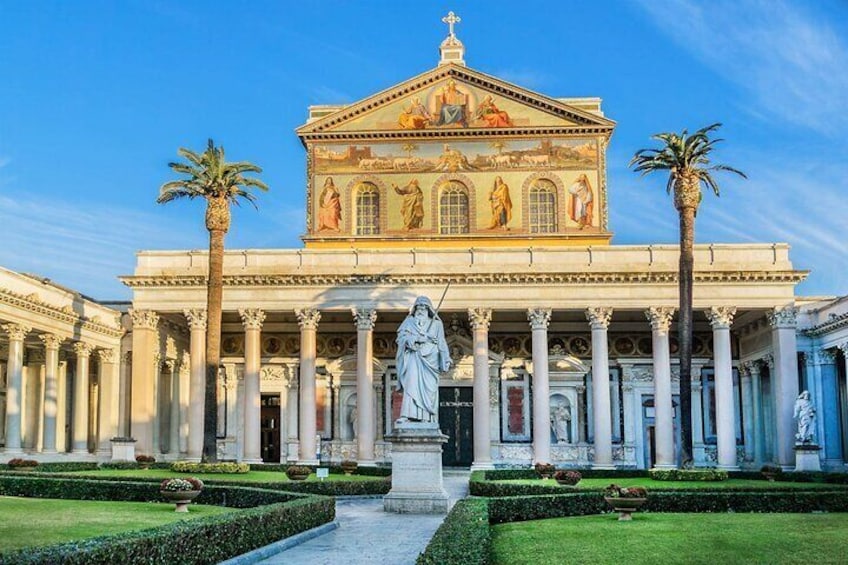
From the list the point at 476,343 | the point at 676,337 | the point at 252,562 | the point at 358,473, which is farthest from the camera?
the point at 676,337

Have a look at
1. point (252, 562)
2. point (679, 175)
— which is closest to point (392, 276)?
point (679, 175)

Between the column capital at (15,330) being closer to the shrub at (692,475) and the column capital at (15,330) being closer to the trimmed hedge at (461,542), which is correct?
the shrub at (692,475)

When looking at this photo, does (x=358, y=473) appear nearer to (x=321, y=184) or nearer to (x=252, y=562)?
(x=321, y=184)

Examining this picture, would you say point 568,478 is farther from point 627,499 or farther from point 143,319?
point 143,319

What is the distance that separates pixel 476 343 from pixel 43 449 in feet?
63.9

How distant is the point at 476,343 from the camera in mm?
42031

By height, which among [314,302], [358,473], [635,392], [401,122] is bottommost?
[358,473]

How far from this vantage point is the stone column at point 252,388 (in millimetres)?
42125

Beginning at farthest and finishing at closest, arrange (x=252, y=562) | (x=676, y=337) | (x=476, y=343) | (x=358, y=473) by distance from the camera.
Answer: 1. (x=676, y=337)
2. (x=476, y=343)
3. (x=358, y=473)
4. (x=252, y=562)

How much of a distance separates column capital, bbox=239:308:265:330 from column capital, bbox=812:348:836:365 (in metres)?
25.3

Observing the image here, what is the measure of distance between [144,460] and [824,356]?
30515 millimetres

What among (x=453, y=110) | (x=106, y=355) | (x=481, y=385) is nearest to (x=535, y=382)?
(x=481, y=385)

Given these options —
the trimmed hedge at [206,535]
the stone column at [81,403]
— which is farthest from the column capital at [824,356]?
the stone column at [81,403]

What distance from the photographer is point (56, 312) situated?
41.2m
